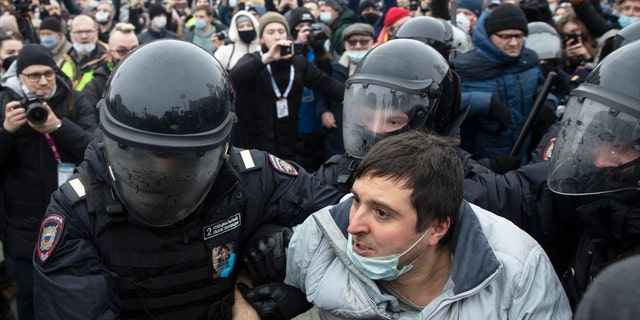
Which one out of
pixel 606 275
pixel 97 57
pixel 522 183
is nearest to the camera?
pixel 606 275

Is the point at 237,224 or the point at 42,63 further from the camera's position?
the point at 42,63

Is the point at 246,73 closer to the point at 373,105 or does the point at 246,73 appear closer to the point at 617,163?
the point at 373,105

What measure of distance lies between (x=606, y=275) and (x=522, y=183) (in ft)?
5.62

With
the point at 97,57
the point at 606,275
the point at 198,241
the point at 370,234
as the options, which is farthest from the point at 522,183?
the point at 97,57

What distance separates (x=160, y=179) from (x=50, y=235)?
432mm

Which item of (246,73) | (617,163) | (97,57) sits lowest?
(97,57)

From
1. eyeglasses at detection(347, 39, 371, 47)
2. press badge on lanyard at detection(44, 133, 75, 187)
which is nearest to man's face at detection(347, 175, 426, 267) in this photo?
press badge on lanyard at detection(44, 133, 75, 187)

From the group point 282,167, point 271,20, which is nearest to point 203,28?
point 271,20

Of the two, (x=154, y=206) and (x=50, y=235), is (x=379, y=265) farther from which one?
(x=50, y=235)

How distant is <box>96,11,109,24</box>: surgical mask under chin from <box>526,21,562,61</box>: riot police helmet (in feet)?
19.5

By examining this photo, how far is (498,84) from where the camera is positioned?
4.05 meters

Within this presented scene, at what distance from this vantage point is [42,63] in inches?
152

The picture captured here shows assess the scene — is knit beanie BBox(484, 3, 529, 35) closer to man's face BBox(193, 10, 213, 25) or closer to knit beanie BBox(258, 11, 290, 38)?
knit beanie BBox(258, 11, 290, 38)

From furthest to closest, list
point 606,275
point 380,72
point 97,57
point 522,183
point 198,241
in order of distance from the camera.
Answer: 1. point 97,57
2. point 380,72
3. point 522,183
4. point 198,241
5. point 606,275
